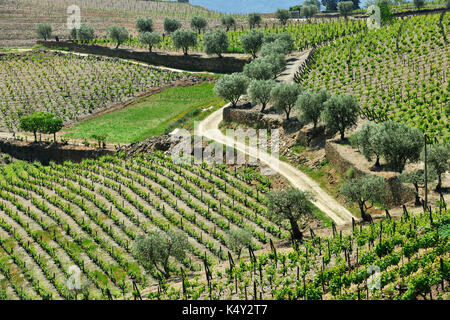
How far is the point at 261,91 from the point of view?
79.6m

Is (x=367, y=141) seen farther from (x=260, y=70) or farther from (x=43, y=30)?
(x=43, y=30)

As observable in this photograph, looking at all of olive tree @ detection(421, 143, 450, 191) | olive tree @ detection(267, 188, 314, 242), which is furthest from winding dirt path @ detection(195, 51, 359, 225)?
olive tree @ detection(421, 143, 450, 191)

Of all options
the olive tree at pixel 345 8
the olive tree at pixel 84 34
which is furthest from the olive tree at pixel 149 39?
the olive tree at pixel 345 8

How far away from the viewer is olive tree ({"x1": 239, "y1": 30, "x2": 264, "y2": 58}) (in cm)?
11681

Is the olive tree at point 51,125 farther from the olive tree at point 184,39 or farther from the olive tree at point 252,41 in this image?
the olive tree at point 252,41

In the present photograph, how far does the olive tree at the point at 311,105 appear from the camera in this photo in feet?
224

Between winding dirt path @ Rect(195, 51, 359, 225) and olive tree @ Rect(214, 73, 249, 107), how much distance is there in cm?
450

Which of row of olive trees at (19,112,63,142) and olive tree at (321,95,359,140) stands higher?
olive tree at (321,95,359,140)

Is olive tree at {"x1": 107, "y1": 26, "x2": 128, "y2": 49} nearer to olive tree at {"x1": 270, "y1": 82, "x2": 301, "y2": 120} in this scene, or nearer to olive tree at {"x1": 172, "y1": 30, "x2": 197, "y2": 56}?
olive tree at {"x1": 172, "y1": 30, "x2": 197, "y2": 56}

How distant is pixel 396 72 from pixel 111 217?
5589cm

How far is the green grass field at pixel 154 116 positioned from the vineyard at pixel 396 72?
2186cm

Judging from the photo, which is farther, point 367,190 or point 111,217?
point 111,217

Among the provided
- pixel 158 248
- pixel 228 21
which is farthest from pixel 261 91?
pixel 228 21

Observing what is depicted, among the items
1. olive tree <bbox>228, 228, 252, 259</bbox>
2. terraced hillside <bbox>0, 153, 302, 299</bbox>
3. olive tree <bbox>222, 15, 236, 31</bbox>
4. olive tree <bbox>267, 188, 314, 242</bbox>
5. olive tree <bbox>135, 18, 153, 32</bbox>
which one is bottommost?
terraced hillside <bbox>0, 153, 302, 299</bbox>
